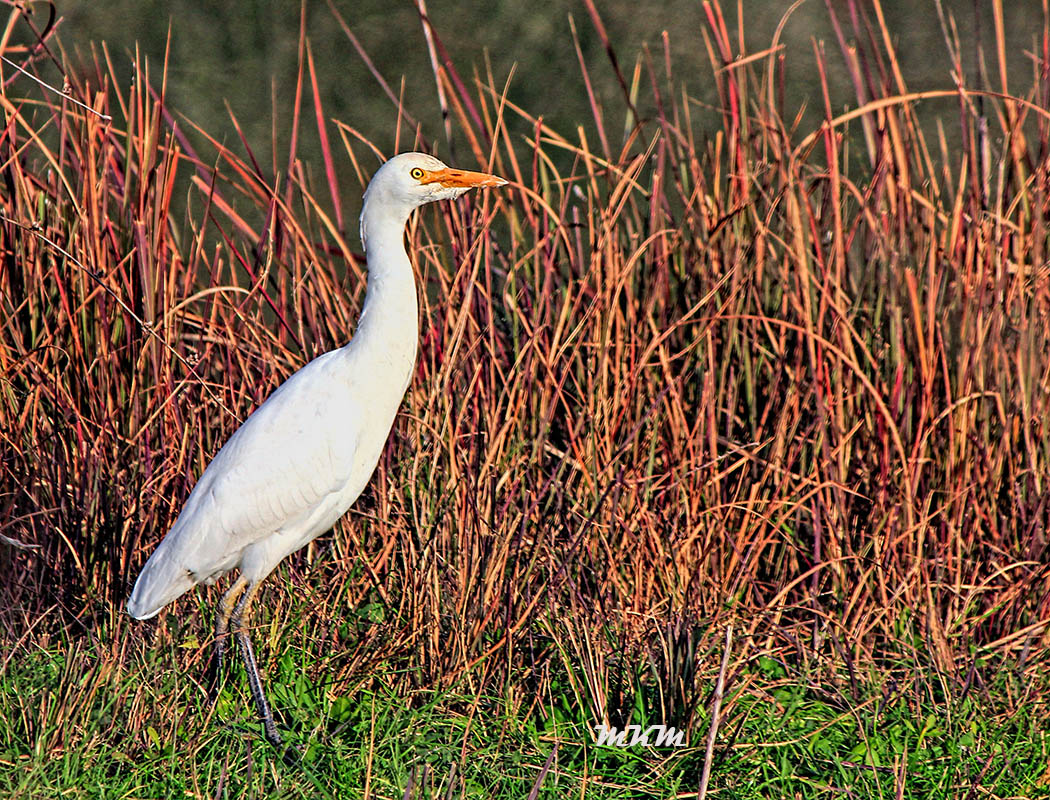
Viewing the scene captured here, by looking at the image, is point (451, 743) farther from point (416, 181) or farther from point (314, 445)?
point (416, 181)

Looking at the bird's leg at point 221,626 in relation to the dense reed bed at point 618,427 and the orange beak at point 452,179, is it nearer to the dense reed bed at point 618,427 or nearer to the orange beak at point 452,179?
the dense reed bed at point 618,427

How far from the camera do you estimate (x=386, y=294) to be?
7.57ft

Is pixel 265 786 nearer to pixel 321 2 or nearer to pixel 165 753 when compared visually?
pixel 165 753

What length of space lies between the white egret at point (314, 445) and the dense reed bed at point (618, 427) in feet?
0.64

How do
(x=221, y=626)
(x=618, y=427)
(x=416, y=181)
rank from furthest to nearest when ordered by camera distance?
(x=618, y=427) < (x=221, y=626) < (x=416, y=181)

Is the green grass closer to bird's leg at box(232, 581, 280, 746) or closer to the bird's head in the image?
bird's leg at box(232, 581, 280, 746)

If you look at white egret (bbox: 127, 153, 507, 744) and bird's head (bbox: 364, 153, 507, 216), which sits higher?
bird's head (bbox: 364, 153, 507, 216)

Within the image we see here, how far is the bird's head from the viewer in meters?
2.24

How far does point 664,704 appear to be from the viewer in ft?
7.44

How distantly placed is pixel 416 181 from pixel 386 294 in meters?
0.21

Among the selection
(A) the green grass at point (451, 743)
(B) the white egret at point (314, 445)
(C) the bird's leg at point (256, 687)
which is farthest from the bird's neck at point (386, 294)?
(A) the green grass at point (451, 743)

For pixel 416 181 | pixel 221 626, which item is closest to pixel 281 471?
pixel 221 626

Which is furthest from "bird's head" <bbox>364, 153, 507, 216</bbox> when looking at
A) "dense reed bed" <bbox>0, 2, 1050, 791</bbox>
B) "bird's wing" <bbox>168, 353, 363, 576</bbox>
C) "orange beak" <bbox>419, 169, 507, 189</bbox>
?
"dense reed bed" <bbox>0, 2, 1050, 791</bbox>

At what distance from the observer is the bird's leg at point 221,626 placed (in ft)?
7.90
